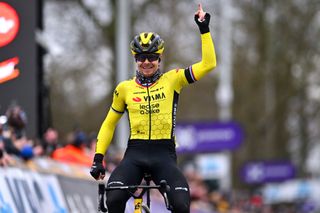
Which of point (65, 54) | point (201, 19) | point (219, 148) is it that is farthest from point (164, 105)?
point (65, 54)

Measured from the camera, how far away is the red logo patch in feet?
51.7

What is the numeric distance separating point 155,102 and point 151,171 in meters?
0.65

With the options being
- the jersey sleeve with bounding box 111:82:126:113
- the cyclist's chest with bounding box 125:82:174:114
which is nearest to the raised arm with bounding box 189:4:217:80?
the cyclist's chest with bounding box 125:82:174:114

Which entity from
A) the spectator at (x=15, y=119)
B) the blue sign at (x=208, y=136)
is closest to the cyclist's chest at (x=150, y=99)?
the spectator at (x=15, y=119)

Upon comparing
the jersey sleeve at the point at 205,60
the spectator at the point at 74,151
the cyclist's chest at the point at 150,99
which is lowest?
the spectator at the point at 74,151

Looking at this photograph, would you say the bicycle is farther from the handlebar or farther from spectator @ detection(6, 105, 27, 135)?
spectator @ detection(6, 105, 27, 135)

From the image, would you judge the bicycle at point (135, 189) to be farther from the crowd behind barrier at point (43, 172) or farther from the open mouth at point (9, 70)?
the open mouth at point (9, 70)

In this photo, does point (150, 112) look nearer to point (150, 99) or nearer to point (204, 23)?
point (150, 99)

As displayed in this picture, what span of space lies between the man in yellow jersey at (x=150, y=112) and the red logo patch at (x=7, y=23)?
558 centimetres

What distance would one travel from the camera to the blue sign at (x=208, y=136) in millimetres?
28516

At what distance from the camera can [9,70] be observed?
52.6ft

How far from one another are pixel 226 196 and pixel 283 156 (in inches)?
714

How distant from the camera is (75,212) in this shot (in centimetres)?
1410

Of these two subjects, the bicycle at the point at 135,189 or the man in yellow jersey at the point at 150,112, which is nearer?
the bicycle at the point at 135,189
